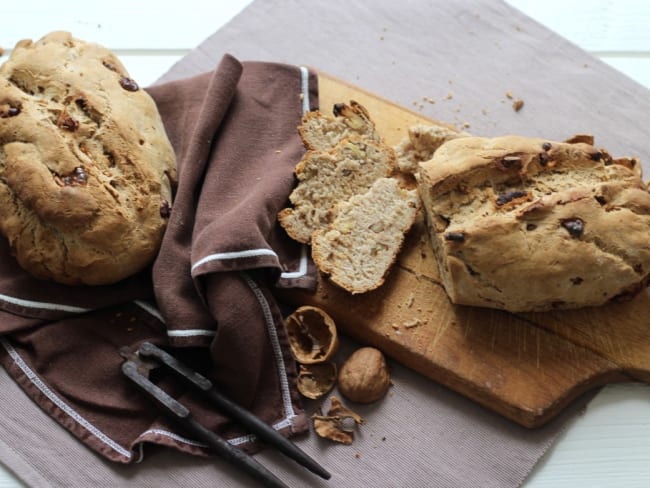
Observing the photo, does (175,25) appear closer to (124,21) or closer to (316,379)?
(124,21)

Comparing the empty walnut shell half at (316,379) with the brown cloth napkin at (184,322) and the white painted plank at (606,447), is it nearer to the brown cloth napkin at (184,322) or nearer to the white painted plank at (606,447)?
the brown cloth napkin at (184,322)

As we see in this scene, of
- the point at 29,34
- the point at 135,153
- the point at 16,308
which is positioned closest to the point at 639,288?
the point at 135,153

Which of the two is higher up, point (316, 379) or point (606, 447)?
point (316, 379)

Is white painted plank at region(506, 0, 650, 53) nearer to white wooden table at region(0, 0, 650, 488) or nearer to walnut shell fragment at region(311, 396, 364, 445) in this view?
white wooden table at region(0, 0, 650, 488)

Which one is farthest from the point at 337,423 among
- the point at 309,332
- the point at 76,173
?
the point at 76,173

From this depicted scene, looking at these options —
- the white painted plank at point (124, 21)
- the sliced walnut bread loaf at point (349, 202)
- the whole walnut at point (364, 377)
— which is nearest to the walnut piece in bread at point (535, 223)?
the sliced walnut bread loaf at point (349, 202)

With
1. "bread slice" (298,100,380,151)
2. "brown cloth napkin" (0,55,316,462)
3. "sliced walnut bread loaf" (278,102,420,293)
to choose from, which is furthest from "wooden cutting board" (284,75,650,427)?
"bread slice" (298,100,380,151)
